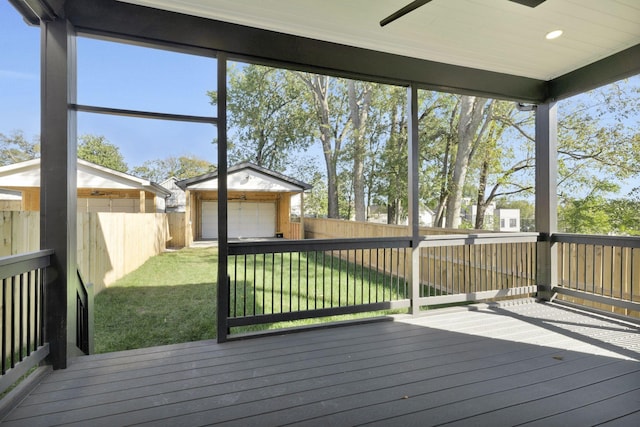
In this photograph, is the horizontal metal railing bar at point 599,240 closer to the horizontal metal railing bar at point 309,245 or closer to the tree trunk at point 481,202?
the horizontal metal railing bar at point 309,245

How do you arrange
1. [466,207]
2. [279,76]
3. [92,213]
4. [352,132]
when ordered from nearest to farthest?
[92,213] → [352,132] → [466,207] → [279,76]

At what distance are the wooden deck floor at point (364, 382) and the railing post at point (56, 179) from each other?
0.33 meters

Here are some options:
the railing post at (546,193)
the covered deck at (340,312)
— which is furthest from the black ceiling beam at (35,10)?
the railing post at (546,193)

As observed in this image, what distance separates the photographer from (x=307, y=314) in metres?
3.27

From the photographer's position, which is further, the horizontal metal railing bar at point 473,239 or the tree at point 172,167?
the horizontal metal railing bar at point 473,239

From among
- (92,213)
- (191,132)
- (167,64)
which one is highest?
(167,64)

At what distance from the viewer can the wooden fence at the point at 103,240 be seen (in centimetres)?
221

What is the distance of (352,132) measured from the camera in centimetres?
1051

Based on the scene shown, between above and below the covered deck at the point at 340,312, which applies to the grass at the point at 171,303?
below

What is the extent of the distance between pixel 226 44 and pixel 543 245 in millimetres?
4475

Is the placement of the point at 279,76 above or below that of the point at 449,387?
above

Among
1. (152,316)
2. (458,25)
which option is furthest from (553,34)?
(152,316)

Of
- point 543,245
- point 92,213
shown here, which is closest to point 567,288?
point 543,245

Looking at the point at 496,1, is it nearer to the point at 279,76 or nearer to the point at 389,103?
the point at 389,103
